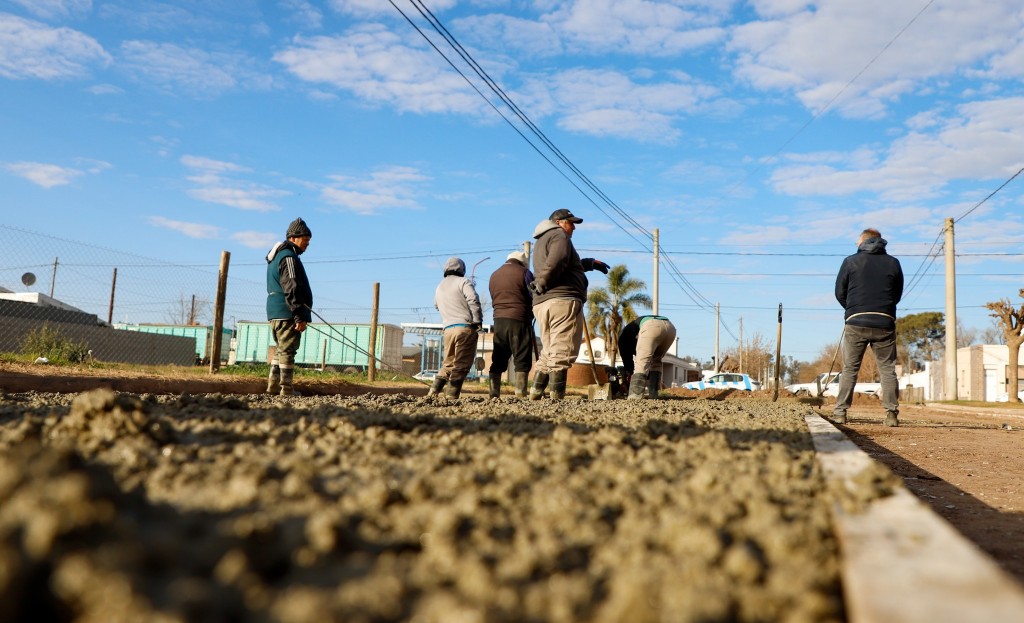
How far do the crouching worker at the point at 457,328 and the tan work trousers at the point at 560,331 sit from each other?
0.70m

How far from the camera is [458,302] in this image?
730cm

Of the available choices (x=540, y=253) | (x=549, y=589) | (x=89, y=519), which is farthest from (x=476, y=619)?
(x=540, y=253)

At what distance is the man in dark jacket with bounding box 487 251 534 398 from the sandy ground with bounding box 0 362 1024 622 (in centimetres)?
466

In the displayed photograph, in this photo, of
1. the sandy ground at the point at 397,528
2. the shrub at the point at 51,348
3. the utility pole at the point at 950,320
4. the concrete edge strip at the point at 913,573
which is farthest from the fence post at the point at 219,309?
the utility pole at the point at 950,320

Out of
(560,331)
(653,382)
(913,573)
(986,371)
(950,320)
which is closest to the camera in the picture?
(913,573)

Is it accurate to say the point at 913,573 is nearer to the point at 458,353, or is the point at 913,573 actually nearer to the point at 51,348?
the point at 458,353

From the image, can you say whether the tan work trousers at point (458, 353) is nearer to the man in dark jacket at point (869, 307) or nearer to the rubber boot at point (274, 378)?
the rubber boot at point (274, 378)

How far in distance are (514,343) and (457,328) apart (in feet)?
2.19

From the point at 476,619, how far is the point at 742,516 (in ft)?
2.97

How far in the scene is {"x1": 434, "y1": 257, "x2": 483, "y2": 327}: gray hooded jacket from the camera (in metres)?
7.26

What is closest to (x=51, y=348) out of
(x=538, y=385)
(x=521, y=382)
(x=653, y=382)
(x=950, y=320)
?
(x=521, y=382)

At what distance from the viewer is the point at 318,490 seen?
1.83m

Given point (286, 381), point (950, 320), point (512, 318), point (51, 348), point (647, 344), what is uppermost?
point (950, 320)

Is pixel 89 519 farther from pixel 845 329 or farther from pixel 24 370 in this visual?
pixel 24 370
